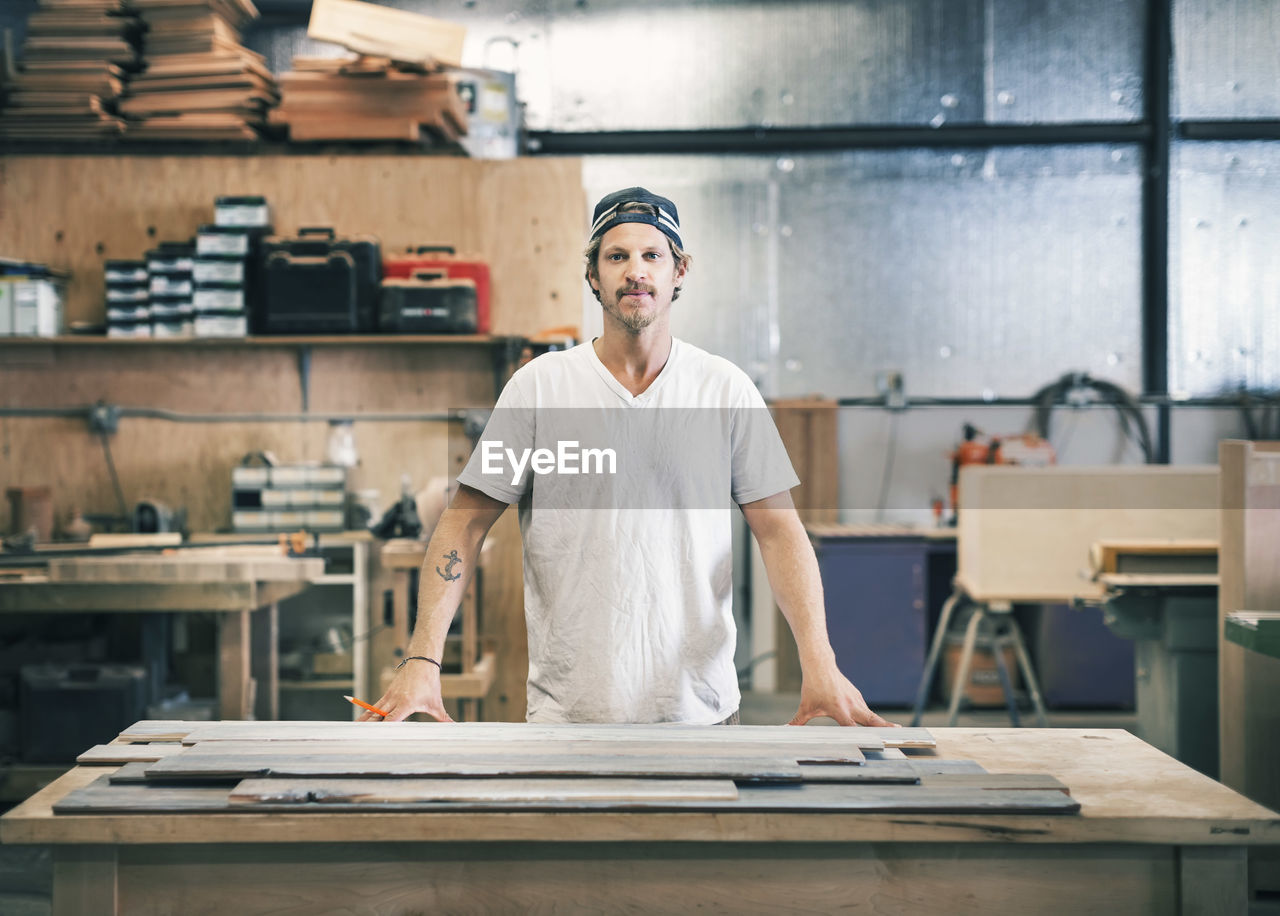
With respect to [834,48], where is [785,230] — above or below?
below

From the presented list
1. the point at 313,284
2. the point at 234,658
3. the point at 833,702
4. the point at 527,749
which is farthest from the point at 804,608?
the point at 313,284

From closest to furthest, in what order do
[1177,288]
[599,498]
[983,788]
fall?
[983,788]
[599,498]
[1177,288]

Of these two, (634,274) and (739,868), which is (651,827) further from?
(634,274)

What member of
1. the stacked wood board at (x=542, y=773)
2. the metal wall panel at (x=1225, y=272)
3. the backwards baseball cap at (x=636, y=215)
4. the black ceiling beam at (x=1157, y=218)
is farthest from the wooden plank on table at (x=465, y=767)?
the metal wall panel at (x=1225, y=272)

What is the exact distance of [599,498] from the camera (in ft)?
5.24

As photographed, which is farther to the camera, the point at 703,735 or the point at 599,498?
the point at 599,498

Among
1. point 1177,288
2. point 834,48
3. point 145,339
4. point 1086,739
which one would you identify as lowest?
point 1086,739

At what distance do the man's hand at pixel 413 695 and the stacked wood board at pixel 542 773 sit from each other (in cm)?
8

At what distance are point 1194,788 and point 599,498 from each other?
92 cm

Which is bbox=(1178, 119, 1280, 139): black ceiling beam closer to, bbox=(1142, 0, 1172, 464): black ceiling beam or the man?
bbox=(1142, 0, 1172, 464): black ceiling beam

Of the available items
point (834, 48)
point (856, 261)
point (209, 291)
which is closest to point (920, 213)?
point (856, 261)

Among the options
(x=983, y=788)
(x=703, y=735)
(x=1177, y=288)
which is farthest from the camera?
(x=1177, y=288)

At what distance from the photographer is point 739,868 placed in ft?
3.47

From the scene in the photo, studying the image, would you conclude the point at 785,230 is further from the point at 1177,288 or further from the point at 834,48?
the point at 1177,288
